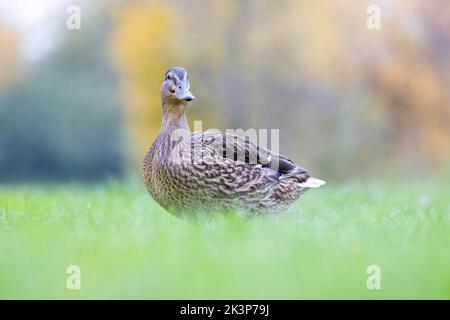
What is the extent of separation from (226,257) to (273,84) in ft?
51.5

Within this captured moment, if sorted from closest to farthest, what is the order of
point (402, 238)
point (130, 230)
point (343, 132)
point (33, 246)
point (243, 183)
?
1. point (33, 246)
2. point (402, 238)
3. point (130, 230)
4. point (243, 183)
5. point (343, 132)

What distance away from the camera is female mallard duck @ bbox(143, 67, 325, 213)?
16.3 feet

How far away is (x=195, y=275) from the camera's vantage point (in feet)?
11.0

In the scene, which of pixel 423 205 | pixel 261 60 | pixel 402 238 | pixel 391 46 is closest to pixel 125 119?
pixel 261 60

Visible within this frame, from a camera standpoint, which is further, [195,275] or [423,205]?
[423,205]

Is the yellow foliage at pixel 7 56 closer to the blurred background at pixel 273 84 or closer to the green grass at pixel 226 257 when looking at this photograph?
the blurred background at pixel 273 84

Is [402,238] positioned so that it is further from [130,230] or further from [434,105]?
[434,105]

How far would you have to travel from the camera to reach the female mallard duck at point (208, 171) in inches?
195

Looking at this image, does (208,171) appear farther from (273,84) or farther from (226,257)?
(273,84)

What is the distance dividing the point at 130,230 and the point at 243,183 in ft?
2.90

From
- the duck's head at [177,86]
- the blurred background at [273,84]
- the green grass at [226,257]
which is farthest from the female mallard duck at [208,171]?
the blurred background at [273,84]

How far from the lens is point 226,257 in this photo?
3.55m
